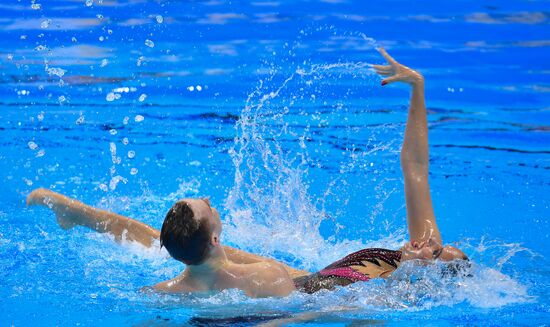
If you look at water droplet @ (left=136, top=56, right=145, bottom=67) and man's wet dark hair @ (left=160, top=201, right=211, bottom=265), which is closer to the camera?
man's wet dark hair @ (left=160, top=201, right=211, bottom=265)

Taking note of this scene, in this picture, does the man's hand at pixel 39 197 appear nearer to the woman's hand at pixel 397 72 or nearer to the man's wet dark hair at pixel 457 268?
the woman's hand at pixel 397 72

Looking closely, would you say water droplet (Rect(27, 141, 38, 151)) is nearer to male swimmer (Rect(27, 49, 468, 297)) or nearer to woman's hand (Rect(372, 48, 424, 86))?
male swimmer (Rect(27, 49, 468, 297))

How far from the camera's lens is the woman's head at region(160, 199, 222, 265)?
2.73 m

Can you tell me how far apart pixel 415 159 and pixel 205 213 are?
103 cm

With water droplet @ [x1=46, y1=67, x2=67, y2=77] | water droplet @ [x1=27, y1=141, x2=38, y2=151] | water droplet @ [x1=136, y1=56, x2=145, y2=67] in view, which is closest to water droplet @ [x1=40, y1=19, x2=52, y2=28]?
water droplet @ [x1=46, y1=67, x2=67, y2=77]

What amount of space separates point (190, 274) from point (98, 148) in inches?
108

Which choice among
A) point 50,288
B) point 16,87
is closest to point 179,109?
point 16,87

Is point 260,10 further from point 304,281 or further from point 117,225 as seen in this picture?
point 304,281

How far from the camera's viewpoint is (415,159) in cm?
343

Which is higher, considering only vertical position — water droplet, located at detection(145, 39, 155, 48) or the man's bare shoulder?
water droplet, located at detection(145, 39, 155, 48)

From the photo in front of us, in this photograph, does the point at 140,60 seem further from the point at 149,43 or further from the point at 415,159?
the point at 415,159

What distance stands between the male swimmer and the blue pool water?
7cm

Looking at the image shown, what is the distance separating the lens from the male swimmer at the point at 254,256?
277 cm

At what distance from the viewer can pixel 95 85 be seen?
639cm
